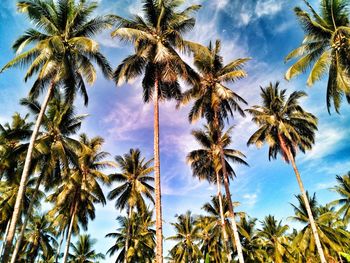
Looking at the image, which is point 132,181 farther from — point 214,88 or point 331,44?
point 331,44

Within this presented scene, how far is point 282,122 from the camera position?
24719mm

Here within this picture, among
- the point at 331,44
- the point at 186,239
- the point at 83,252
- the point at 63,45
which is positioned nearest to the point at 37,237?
the point at 83,252

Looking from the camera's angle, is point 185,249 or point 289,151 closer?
point 289,151

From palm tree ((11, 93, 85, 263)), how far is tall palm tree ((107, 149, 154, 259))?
361 inches

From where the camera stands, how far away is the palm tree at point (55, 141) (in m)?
18.8

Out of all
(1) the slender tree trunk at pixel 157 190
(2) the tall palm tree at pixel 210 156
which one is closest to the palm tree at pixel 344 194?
(2) the tall palm tree at pixel 210 156

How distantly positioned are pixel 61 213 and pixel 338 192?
36.5m

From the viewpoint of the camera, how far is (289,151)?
24.7 m

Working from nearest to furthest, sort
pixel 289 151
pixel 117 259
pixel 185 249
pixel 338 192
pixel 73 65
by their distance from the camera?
pixel 73 65 → pixel 289 151 → pixel 117 259 → pixel 338 192 → pixel 185 249

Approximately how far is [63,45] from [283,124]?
1986 cm

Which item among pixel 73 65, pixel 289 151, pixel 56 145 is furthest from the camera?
pixel 289 151

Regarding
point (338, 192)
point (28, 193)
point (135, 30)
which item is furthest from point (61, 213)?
point (338, 192)

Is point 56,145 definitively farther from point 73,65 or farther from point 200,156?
point 200,156

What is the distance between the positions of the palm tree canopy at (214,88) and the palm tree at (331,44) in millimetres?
4667
